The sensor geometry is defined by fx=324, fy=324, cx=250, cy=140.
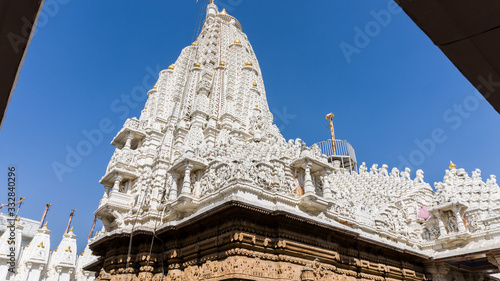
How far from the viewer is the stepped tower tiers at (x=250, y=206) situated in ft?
33.1

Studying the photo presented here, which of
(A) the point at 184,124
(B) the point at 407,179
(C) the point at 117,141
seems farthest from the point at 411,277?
(C) the point at 117,141

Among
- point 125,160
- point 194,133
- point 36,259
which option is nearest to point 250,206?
point 194,133

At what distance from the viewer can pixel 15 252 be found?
2075 cm

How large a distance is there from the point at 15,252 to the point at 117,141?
10.5 meters

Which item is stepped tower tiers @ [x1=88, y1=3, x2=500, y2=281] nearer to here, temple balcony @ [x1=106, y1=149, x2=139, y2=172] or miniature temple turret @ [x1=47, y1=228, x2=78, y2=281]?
temple balcony @ [x1=106, y1=149, x2=139, y2=172]

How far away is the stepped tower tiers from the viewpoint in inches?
397

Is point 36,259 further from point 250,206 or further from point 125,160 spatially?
point 250,206

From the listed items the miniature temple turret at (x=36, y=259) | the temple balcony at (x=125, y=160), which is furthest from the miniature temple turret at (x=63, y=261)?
the temple balcony at (x=125, y=160)

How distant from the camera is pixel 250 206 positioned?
9469mm

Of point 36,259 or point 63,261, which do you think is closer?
point 36,259

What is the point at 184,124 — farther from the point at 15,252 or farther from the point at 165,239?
the point at 15,252

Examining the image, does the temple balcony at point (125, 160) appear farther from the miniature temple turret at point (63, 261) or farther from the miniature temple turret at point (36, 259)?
the miniature temple turret at point (63, 261)

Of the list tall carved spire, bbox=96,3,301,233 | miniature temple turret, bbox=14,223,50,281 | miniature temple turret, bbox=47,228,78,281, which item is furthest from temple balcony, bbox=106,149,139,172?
miniature temple turret, bbox=47,228,78,281

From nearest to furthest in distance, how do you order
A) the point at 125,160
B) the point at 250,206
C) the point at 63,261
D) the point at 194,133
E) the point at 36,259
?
the point at 250,206
the point at 194,133
the point at 125,160
the point at 36,259
the point at 63,261
